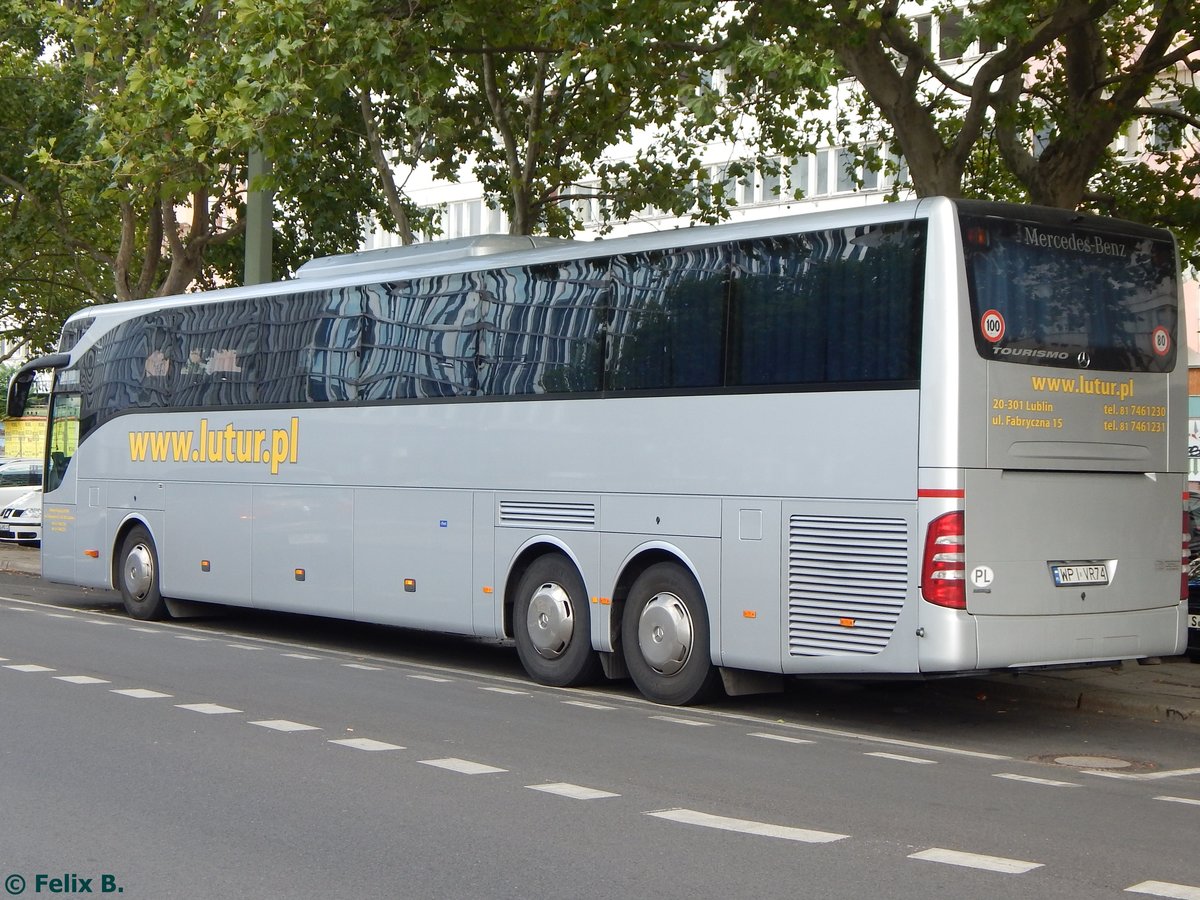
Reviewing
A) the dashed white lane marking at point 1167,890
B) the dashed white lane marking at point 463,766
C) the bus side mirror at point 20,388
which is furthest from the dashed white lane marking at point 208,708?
the bus side mirror at point 20,388

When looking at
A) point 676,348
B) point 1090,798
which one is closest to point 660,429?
→ point 676,348

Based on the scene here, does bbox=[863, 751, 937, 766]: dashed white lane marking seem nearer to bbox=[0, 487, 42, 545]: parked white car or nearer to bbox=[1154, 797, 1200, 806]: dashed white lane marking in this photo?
bbox=[1154, 797, 1200, 806]: dashed white lane marking

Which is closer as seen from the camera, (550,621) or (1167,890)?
(1167,890)

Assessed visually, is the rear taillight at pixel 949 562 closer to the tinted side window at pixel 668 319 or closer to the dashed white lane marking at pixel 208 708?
the tinted side window at pixel 668 319

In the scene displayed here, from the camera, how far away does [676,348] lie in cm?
1282

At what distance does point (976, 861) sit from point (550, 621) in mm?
7016

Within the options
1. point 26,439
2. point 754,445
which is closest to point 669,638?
point 754,445

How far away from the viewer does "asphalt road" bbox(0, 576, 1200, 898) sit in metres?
6.77

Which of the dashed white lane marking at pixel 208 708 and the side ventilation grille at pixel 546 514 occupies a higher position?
the side ventilation grille at pixel 546 514

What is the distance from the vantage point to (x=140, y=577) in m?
19.5

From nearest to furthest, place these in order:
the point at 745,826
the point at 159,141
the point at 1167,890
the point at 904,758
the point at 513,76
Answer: the point at 1167,890 < the point at 745,826 < the point at 904,758 < the point at 159,141 < the point at 513,76

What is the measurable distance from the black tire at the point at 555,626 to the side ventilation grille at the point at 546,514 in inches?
12.1

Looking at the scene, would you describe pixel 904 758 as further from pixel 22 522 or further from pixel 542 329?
pixel 22 522

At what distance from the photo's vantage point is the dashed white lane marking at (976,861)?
7020 mm
